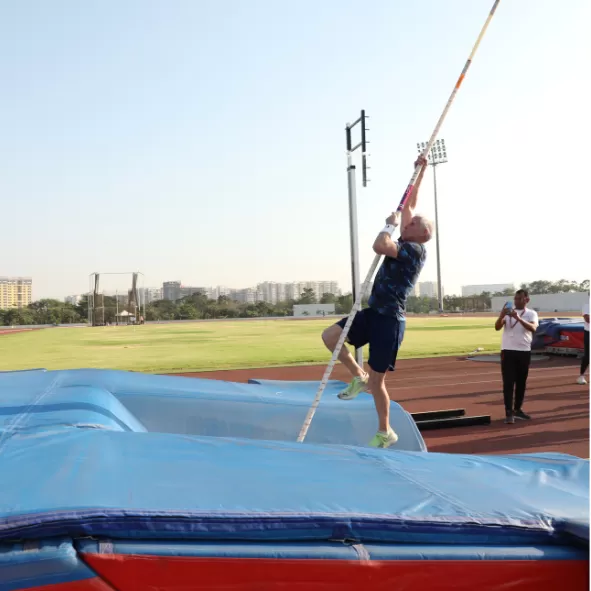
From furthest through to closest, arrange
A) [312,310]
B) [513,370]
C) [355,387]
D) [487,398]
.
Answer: [312,310]
[487,398]
[513,370]
[355,387]

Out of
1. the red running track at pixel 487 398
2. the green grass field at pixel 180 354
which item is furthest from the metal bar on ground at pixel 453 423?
the green grass field at pixel 180 354

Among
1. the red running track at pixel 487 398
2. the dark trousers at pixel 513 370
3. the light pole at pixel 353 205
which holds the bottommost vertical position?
the red running track at pixel 487 398

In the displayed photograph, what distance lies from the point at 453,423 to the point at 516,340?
1.09 metres

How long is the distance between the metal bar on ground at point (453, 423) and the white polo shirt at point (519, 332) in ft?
2.71

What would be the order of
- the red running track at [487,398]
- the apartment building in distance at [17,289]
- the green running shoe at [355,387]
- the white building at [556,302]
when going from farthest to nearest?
the apartment building in distance at [17,289] → the white building at [556,302] → the red running track at [487,398] → the green running shoe at [355,387]

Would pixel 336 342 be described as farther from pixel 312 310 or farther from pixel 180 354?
pixel 312 310

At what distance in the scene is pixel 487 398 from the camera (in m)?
8.09

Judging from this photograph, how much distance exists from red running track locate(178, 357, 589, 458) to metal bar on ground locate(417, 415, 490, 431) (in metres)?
0.08

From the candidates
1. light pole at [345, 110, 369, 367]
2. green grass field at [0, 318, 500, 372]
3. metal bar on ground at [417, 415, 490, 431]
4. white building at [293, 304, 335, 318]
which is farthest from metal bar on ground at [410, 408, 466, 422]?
white building at [293, 304, 335, 318]

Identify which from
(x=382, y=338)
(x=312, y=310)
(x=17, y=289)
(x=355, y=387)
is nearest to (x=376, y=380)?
(x=382, y=338)

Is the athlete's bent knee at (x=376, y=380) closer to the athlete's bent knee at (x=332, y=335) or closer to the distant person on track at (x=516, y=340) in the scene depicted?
the athlete's bent knee at (x=332, y=335)

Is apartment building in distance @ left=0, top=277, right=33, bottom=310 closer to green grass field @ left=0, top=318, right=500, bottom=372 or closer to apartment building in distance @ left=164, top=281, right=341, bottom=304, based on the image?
apartment building in distance @ left=164, top=281, right=341, bottom=304

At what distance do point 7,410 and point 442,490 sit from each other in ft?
7.39

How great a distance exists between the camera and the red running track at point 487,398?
216 inches
